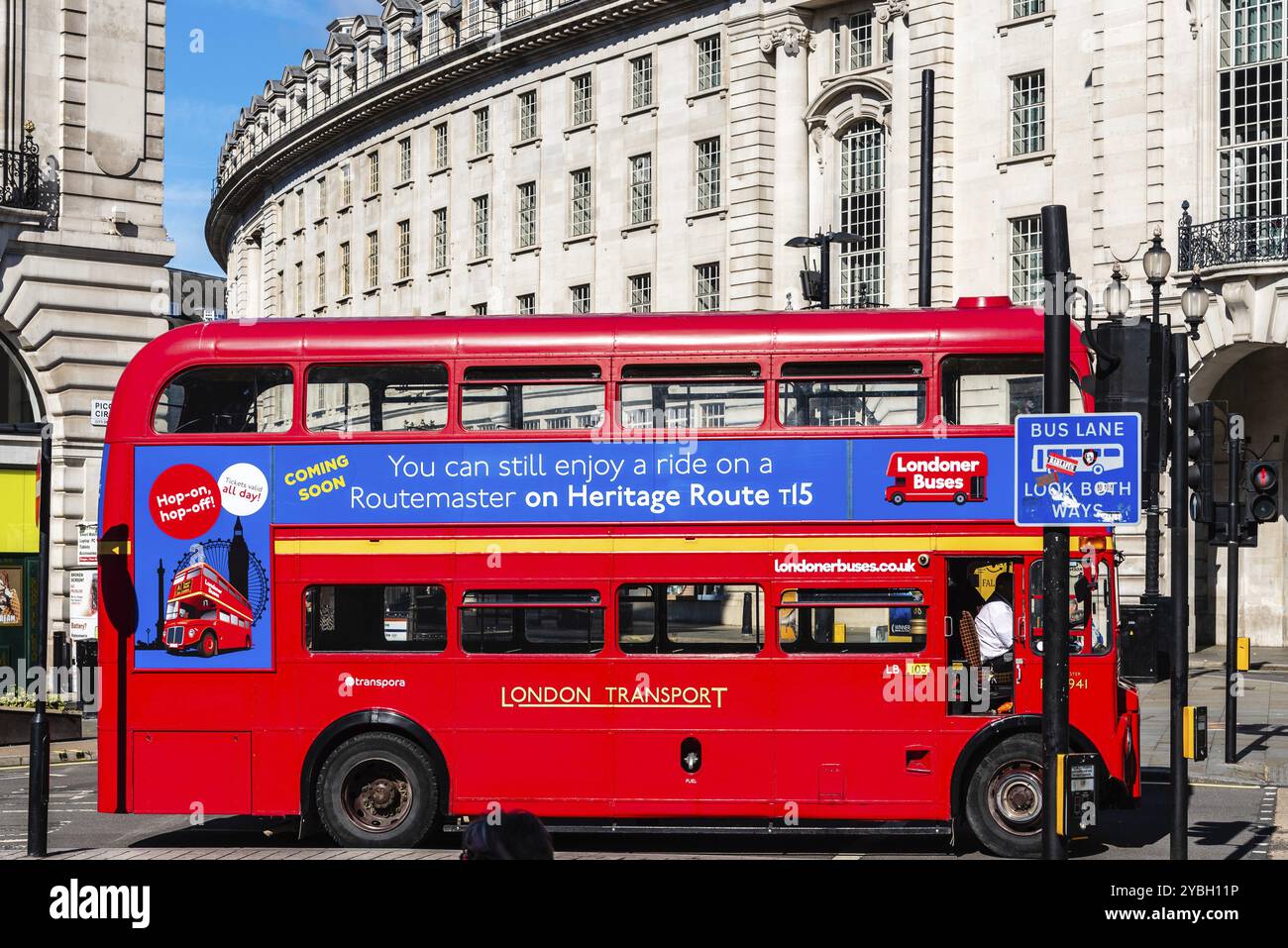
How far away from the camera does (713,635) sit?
47.6 feet

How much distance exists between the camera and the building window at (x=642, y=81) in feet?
175

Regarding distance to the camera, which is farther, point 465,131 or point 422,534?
point 465,131

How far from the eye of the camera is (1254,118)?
37.7 meters

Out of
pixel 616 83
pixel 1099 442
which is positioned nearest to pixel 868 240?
pixel 616 83

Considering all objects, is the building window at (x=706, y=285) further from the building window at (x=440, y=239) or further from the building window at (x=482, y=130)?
the building window at (x=440, y=239)

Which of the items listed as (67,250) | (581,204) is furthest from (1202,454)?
(581,204)

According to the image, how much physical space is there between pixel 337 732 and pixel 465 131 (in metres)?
48.8

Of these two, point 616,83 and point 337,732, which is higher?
point 616,83

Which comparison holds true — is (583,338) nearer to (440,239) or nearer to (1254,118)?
(1254,118)

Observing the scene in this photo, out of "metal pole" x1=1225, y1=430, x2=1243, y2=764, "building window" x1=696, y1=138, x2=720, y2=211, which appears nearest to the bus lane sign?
"metal pole" x1=1225, y1=430, x2=1243, y2=764

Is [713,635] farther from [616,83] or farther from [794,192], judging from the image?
[616,83]

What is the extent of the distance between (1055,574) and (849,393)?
171 inches

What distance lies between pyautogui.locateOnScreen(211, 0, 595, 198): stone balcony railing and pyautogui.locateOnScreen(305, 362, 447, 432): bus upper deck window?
41.4 meters

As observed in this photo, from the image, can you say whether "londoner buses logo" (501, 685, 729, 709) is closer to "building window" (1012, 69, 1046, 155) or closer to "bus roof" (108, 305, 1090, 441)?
"bus roof" (108, 305, 1090, 441)
